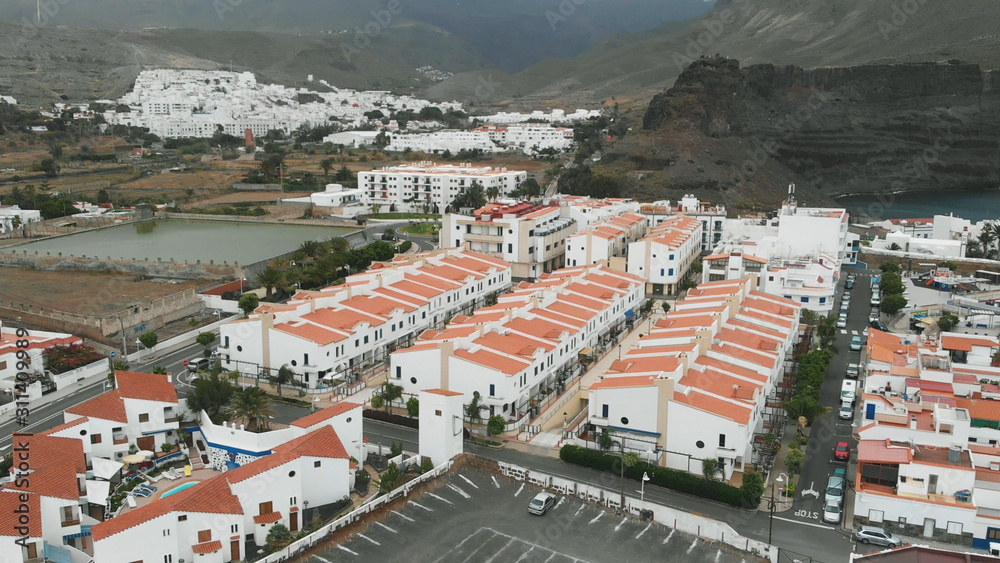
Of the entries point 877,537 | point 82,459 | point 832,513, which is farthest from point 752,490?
point 82,459

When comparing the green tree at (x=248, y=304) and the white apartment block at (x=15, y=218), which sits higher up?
the white apartment block at (x=15, y=218)

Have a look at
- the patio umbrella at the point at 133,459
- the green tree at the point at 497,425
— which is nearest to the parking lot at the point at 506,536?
the green tree at the point at 497,425

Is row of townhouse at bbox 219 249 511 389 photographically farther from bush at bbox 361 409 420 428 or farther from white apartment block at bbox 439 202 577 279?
white apartment block at bbox 439 202 577 279

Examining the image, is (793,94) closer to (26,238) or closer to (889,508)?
(26,238)

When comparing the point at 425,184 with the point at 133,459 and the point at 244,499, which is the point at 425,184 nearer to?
the point at 133,459

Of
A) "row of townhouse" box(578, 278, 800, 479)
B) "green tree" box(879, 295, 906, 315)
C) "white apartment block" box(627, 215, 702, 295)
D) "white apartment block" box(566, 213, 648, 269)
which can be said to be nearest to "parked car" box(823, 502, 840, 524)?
"row of townhouse" box(578, 278, 800, 479)

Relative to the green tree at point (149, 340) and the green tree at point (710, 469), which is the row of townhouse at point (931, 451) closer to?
the green tree at point (710, 469)

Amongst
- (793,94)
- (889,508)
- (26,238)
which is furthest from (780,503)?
(793,94)
